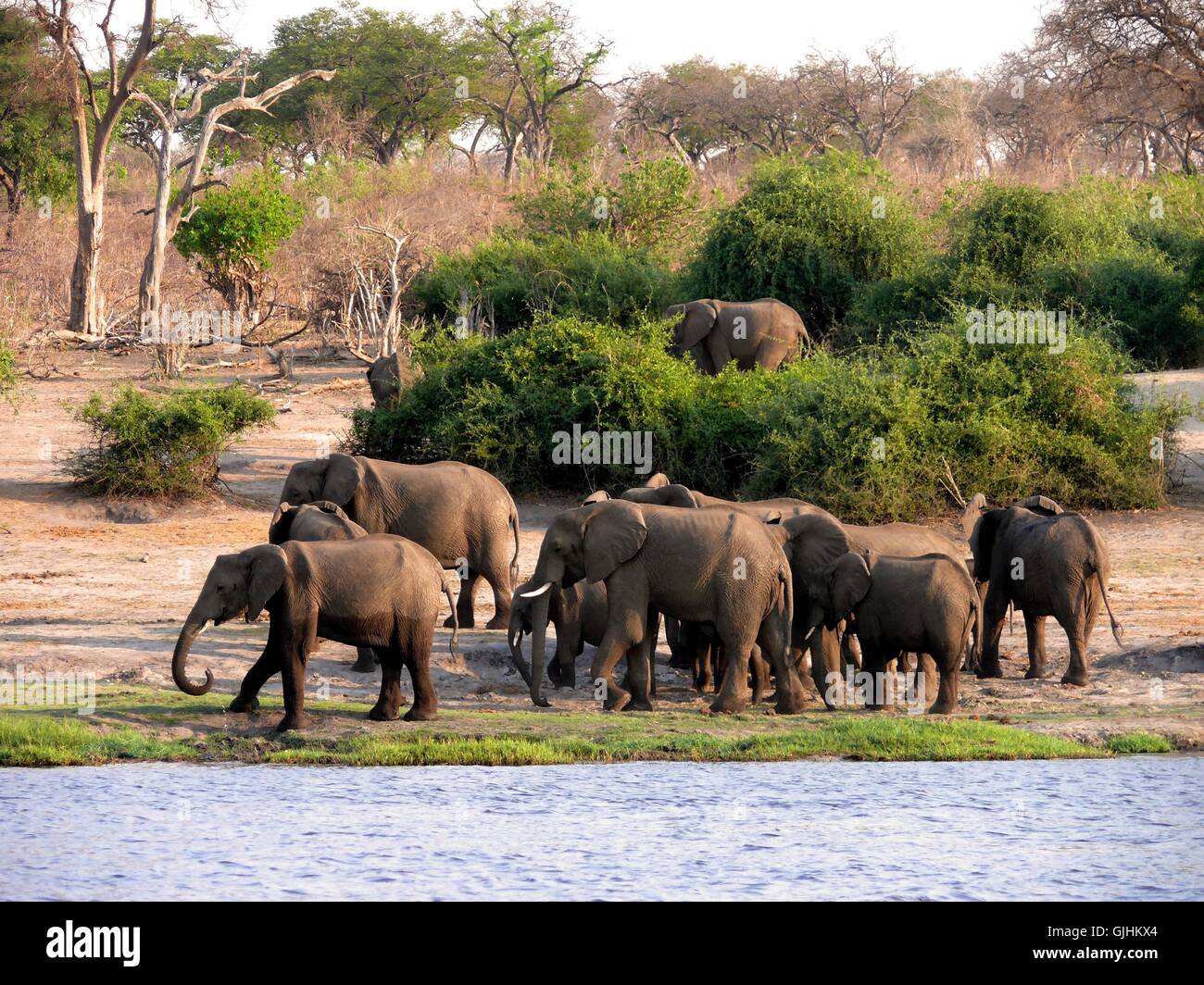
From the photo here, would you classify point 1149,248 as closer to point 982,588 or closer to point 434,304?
point 434,304

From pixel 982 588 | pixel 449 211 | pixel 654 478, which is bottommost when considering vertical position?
pixel 982 588

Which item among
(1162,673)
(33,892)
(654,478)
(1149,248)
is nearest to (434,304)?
(1149,248)

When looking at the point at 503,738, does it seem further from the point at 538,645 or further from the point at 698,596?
the point at 698,596

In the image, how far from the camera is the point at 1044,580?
40.4ft

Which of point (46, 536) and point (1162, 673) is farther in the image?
point (46, 536)

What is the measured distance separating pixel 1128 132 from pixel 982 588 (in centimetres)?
4536

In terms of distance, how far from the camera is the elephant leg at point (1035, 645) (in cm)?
1261

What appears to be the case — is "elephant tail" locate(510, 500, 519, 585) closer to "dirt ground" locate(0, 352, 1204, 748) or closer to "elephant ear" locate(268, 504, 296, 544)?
"dirt ground" locate(0, 352, 1204, 748)

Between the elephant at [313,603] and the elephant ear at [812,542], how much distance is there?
8.31ft

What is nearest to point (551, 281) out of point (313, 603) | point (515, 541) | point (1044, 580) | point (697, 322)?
point (697, 322)

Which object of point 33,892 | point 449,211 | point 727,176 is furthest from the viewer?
point 727,176

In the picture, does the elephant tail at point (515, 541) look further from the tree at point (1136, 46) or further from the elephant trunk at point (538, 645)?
the tree at point (1136, 46)
